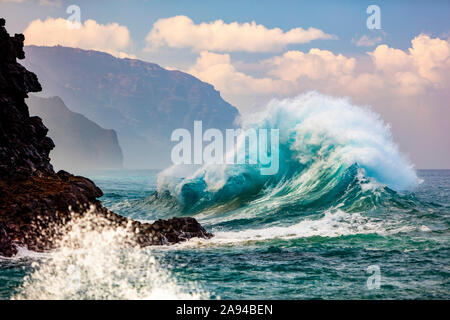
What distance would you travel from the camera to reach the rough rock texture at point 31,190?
43.5ft

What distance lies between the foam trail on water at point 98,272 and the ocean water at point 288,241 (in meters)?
0.03

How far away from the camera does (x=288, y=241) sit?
1507 centimetres

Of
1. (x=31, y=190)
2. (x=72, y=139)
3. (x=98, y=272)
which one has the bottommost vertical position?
(x=98, y=272)

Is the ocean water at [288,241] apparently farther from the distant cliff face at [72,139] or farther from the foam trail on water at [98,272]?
the distant cliff face at [72,139]

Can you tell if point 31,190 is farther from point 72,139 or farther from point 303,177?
point 72,139

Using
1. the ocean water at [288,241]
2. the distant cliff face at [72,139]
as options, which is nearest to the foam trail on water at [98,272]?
the ocean water at [288,241]

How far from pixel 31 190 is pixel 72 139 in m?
183

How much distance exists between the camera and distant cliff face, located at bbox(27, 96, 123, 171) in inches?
7215

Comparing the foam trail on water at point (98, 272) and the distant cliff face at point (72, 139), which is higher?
the distant cliff face at point (72, 139)

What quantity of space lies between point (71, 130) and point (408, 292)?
190 m

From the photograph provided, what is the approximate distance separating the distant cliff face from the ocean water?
166 metres

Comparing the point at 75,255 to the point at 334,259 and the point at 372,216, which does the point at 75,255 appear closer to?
the point at 334,259

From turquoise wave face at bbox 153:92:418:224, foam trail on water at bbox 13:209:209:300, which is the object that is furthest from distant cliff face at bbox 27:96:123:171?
foam trail on water at bbox 13:209:209:300

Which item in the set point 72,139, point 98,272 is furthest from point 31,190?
point 72,139
